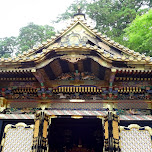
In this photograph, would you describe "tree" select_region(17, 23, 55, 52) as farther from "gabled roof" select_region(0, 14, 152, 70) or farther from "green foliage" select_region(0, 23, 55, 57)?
"gabled roof" select_region(0, 14, 152, 70)

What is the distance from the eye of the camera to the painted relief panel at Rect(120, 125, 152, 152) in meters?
5.74

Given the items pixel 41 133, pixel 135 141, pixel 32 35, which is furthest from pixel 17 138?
pixel 32 35

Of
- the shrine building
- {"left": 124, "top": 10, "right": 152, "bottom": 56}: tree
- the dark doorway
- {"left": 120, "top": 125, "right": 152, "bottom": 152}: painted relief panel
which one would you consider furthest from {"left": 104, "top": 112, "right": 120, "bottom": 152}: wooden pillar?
{"left": 124, "top": 10, "right": 152, "bottom": 56}: tree

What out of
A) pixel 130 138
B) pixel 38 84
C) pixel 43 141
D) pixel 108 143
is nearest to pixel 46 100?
pixel 38 84

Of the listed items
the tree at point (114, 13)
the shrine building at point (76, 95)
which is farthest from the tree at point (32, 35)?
the shrine building at point (76, 95)

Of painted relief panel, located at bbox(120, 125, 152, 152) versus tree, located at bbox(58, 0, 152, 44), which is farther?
tree, located at bbox(58, 0, 152, 44)

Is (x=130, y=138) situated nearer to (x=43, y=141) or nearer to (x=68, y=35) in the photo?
(x=43, y=141)

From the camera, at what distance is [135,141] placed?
230 inches

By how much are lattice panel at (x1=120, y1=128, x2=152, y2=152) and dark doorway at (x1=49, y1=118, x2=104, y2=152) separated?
2.75 metres

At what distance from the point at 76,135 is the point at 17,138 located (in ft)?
12.0

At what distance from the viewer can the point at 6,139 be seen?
20.2ft

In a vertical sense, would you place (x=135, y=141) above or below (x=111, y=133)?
below

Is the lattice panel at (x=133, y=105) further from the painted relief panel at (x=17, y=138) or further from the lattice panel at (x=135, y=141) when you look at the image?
the painted relief panel at (x=17, y=138)

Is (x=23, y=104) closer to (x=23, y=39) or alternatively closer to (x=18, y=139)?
(x=18, y=139)
